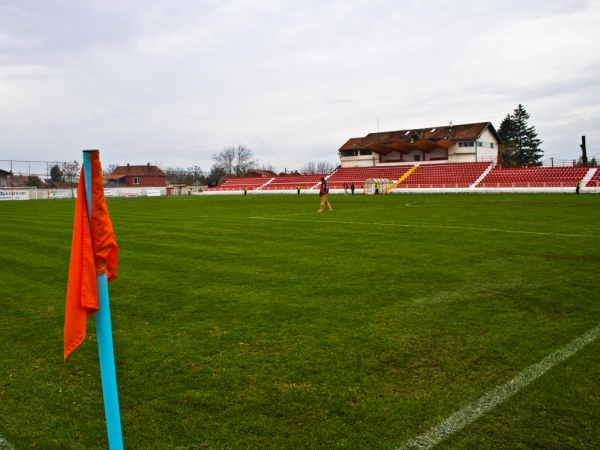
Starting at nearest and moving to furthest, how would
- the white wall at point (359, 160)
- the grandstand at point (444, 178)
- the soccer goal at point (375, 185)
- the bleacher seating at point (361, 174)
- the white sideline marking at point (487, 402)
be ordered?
the white sideline marking at point (487, 402)
the grandstand at point (444, 178)
the soccer goal at point (375, 185)
the bleacher seating at point (361, 174)
the white wall at point (359, 160)

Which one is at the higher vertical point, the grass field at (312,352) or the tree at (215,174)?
the tree at (215,174)

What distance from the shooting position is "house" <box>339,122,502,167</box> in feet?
229

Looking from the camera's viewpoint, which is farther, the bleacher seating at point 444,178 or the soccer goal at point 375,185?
the soccer goal at point 375,185

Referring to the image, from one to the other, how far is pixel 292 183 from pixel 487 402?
2701 inches

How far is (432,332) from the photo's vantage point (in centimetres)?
545

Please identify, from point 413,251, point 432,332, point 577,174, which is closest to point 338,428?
point 432,332

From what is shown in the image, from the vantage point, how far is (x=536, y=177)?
53375 millimetres

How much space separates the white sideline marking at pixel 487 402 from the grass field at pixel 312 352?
0.21 feet

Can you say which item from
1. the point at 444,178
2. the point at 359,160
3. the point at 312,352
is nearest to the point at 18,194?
the point at 359,160

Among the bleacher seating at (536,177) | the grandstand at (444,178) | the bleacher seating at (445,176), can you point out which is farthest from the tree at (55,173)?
the bleacher seating at (536,177)

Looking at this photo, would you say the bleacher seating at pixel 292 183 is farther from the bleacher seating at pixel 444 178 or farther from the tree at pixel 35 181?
the tree at pixel 35 181

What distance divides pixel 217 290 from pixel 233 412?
4.08 m

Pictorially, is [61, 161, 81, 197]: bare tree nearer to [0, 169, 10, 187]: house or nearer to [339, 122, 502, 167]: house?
[0, 169, 10, 187]: house

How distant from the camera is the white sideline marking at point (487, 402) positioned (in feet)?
10.8
